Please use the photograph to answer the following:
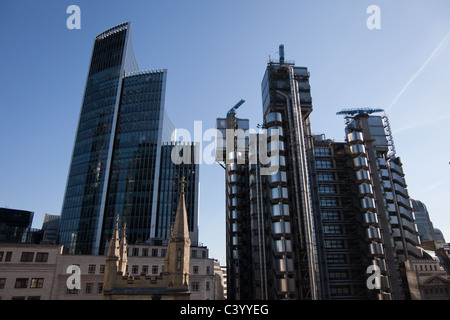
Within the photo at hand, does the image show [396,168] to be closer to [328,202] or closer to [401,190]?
[401,190]

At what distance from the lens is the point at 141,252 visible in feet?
213

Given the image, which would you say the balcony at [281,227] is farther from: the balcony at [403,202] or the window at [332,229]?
the balcony at [403,202]

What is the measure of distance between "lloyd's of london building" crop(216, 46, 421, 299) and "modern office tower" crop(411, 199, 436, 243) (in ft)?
299

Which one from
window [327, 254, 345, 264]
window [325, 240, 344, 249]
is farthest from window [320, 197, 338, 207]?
window [327, 254, 345, 264]

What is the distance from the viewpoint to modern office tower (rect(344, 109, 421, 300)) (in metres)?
69.2

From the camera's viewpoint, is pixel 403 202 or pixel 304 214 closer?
pixel 304 214

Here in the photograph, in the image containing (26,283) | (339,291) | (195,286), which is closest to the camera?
(26,283)

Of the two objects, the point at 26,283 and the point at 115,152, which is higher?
the point at 115,152

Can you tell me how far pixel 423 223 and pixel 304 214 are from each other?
142 m

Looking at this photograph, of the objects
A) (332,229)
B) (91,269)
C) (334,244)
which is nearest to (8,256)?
(91,269)

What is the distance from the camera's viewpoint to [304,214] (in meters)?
64.6

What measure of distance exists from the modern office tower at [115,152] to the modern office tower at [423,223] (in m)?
132

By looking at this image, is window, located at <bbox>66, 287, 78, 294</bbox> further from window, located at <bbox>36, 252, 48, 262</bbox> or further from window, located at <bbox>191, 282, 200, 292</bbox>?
window, located at <bbox>191, 282, 200, 292</bbox>
